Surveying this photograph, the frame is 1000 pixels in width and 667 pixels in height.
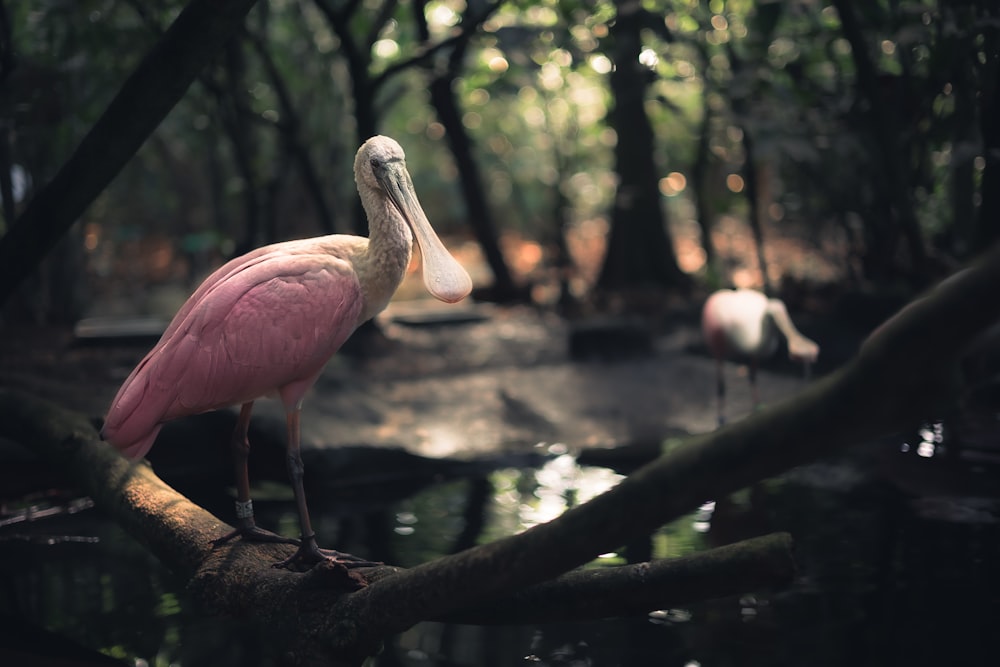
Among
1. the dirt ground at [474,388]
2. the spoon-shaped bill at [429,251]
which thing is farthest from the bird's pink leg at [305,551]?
the dirt ground at [474,388]

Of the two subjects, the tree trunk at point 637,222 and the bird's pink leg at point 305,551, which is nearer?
the bird's pink leg at point 305,551

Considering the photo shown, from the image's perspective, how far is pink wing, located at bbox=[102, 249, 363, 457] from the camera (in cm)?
306

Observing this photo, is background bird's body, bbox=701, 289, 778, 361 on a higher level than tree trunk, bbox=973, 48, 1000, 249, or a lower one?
lower

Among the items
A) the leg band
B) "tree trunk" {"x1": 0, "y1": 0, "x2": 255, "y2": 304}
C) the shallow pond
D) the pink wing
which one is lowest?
the shallow pond

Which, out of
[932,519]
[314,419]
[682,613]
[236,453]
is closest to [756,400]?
[932,519]

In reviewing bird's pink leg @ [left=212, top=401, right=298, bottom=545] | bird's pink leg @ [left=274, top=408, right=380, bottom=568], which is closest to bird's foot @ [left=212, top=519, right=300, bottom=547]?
bird's pink leg @ [left=212, top=401, right=298, bottom=545]

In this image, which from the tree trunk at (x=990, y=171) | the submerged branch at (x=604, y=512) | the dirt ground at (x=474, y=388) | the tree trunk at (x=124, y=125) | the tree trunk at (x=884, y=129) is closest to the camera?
the submerged branch at (x=604, y=512)

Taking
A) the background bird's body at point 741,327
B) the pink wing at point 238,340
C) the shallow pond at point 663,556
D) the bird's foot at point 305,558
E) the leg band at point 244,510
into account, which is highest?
A: the pink wing at point 238,340

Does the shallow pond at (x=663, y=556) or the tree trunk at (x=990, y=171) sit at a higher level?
the tree trunk at (x=990, y=171)

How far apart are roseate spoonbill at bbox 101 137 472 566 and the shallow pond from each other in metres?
0.66

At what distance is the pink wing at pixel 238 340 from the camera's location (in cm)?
306

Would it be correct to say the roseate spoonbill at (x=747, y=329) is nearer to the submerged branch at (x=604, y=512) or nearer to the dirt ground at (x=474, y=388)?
the dirt ground at (x=474, y=388)

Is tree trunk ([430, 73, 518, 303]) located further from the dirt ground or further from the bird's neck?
the bird's neck

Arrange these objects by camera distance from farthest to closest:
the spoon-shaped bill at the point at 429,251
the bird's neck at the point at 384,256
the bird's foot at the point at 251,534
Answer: the bird's foot at the point at 251,534, the bird's neck at the point at 384,256, the spoon-shaped bill at the point at 429,251
